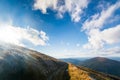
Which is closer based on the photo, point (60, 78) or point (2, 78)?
point (2, 78)

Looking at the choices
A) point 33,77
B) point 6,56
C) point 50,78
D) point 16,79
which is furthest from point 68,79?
point 6,56

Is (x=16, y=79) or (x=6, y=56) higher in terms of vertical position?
(x=6, y=56)

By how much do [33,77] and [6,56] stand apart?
2482cm

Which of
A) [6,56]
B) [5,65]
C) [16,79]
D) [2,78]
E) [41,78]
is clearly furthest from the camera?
[6,56]

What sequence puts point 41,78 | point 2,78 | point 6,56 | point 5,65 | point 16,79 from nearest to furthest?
point 2,78 → point 16,79 → point 5,65 → point 41,78 → point 6,56

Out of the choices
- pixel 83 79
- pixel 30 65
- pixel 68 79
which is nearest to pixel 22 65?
pixel 30 65

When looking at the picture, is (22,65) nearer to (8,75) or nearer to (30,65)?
(30,65)

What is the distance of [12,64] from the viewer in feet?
282

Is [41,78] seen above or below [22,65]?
below

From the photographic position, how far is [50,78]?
88.4 metres

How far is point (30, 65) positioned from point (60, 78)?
23285 millimetres

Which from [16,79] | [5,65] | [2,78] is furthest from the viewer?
[5,65]

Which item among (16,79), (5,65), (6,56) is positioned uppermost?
(6,56)

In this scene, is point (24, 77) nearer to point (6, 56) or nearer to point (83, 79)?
point (6, 56)
